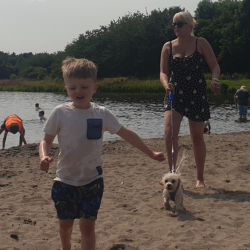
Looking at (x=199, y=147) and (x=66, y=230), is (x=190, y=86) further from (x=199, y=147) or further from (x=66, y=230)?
(x=66, y=230)

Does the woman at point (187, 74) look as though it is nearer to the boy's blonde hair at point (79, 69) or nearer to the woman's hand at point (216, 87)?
the woman's hand at point (216, 87)

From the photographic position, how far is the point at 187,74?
18.7ft

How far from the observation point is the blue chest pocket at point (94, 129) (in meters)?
3.35

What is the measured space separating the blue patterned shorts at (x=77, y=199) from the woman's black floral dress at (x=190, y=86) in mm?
2673

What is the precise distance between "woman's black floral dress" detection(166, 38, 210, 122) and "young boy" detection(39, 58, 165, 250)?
8.12 ft

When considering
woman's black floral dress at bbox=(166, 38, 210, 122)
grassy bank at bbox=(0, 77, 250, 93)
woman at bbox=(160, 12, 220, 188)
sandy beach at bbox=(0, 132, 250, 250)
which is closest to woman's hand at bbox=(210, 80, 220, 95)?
woman at bbox=(160, 12, 220, 188)

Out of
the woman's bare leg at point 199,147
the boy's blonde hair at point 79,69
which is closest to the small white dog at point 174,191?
the woman's bare leg at point 199,147

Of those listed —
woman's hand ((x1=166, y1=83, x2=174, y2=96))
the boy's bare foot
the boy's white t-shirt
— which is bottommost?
the boy's bare foot

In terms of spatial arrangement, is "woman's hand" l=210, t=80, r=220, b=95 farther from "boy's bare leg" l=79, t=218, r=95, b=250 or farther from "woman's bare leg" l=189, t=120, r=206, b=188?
"boy's bare leg" l=79, t=218, r=95, b=250

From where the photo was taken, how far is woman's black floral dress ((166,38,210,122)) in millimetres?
5660

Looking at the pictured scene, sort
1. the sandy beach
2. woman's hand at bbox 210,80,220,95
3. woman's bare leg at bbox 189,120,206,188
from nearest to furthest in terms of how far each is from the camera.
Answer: the sandy beach
woman's hand at bbox 210,80,220,95
woman's bare leg at bbox 189,120,206,188

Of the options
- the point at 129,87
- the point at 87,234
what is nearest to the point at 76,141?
the point at 87,234

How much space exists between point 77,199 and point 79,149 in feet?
1.33

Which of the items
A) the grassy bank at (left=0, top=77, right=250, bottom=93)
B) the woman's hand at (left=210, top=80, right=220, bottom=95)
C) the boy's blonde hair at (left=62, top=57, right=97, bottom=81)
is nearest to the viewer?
the boy's blonde hair at (left=62, top=57, right=97, bottom=81)
